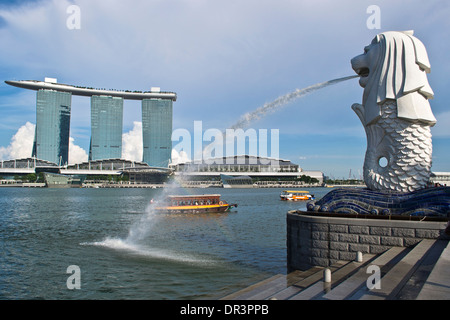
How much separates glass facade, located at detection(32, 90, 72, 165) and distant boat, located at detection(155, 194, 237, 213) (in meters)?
154

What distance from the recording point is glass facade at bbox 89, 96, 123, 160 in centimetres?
18662

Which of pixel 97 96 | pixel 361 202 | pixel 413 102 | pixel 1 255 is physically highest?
pixel 97 96

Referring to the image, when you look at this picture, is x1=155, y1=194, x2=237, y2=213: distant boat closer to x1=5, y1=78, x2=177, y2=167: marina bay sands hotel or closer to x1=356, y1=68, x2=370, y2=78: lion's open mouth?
x1=356, y1=68, x2=370, y2=78: lion's open mouth

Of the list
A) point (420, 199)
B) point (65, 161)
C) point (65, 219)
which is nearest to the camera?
point (420, 199)

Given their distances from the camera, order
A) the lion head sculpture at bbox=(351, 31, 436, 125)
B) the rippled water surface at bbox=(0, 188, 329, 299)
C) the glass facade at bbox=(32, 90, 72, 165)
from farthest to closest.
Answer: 1. the glass facade at bbox=(32, 90, 72, 165)
2. the lion head sculpture at bbox=(351, 31, 436, 125)
3. the rippled water surface at bbox=(0, 188, 329, 299)

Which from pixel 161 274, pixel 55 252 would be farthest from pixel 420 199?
pixel 55 252

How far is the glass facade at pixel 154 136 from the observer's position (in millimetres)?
197875

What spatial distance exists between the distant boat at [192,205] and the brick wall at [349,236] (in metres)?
31.5

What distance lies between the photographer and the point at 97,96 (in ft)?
624

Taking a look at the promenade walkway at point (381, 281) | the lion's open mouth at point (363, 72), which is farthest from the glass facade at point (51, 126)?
the promenade walkway at point (381, 281)

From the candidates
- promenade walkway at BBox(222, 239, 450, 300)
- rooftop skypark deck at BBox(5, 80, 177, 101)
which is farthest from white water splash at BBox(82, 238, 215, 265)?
rooftop skypark deck at BBox(5, 80, 177, 101)

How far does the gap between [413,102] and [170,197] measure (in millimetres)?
33262

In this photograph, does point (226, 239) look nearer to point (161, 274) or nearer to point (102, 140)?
point (161, 274)

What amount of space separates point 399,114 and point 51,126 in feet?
617
